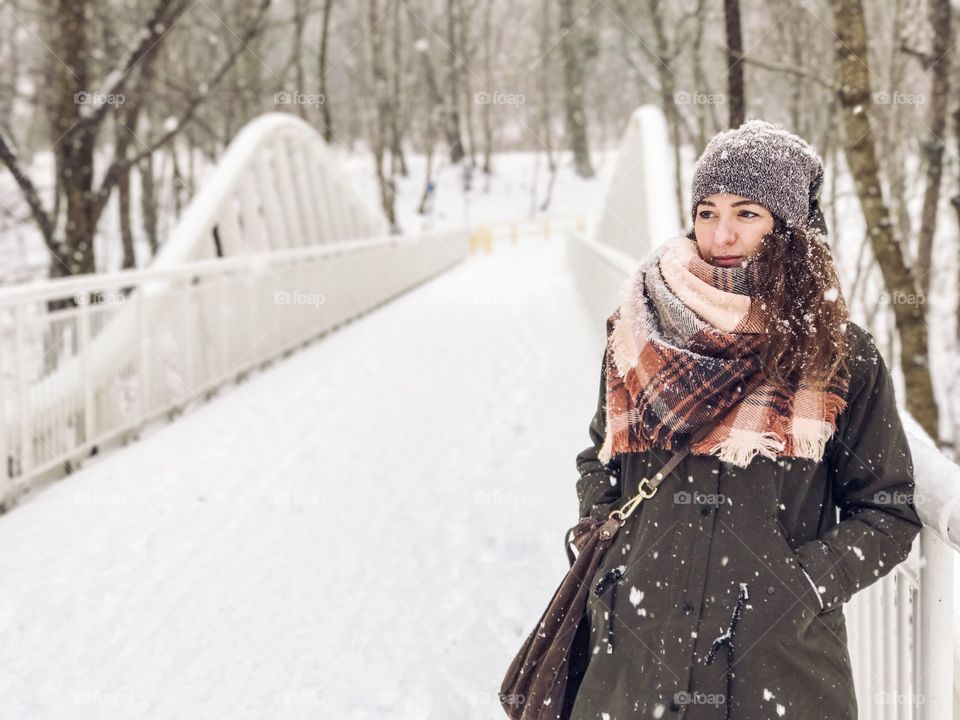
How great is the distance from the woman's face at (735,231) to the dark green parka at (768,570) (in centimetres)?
25

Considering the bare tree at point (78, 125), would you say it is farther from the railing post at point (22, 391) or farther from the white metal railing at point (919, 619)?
the white metal railing at point (919, 619)

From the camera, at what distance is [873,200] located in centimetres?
703

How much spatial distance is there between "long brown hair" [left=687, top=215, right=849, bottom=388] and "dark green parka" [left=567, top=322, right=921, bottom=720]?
0.21 feet

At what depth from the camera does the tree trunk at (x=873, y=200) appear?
6.60 m

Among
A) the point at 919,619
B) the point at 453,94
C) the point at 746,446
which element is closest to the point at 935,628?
the point at 919,619

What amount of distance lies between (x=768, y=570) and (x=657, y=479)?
0.81ft

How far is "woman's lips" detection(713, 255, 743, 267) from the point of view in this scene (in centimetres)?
178

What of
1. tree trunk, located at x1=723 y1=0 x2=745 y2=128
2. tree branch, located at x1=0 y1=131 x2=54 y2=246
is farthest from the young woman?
tree branch, located at x1=0 y1=131 x2=54 y2=246

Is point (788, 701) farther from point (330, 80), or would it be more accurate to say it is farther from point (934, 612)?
point (330, 80)

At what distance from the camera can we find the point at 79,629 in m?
3.67

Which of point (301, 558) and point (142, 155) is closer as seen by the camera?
point (301, 558)

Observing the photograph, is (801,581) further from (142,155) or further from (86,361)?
(142,155)

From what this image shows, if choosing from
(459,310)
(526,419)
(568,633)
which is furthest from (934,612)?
(459,310)

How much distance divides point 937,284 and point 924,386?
17.0 metres
